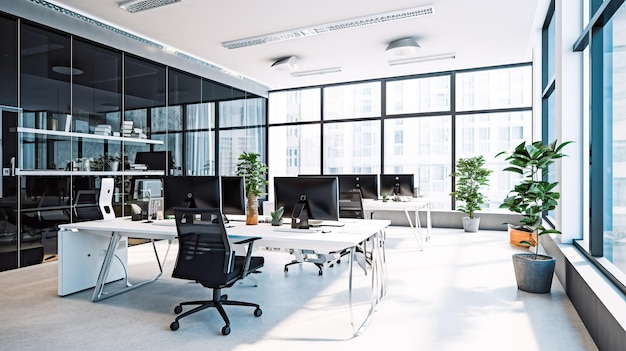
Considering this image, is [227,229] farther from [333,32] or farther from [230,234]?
[333,32]

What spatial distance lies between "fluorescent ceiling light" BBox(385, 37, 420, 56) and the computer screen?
3361 millimetres

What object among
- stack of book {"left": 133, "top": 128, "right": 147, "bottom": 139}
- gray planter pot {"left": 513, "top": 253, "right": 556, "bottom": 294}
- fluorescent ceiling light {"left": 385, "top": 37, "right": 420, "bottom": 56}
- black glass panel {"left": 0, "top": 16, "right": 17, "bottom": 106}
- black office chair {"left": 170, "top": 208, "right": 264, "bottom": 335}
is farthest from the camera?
stack of book {"left": 133, "top": 128, "right": 147, "bottom": 139}

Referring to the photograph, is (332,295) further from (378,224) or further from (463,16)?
(463,16)

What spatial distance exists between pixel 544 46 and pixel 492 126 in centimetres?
214

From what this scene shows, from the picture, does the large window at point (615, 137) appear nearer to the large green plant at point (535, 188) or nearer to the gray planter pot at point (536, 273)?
the large green plant at point (535, 188)

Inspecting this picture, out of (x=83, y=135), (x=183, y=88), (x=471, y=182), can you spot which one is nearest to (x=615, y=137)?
(x=471, y=182)

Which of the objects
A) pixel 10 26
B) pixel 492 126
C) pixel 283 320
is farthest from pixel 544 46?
pixel 10 26

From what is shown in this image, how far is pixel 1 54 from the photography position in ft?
14.5

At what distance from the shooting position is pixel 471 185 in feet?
24.6

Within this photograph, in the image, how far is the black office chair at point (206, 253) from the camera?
2805 millimetres

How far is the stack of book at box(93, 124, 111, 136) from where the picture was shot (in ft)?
17.9

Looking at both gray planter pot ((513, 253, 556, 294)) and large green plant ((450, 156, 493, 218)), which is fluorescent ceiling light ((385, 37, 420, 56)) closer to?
large green plant ((450, 156, 493, 218))

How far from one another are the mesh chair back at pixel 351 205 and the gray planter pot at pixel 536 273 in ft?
6.25

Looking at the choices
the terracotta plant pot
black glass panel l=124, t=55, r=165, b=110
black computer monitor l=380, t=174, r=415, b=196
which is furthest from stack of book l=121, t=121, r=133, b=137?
black computer monitor l=380, t=174, r=415, b=196
